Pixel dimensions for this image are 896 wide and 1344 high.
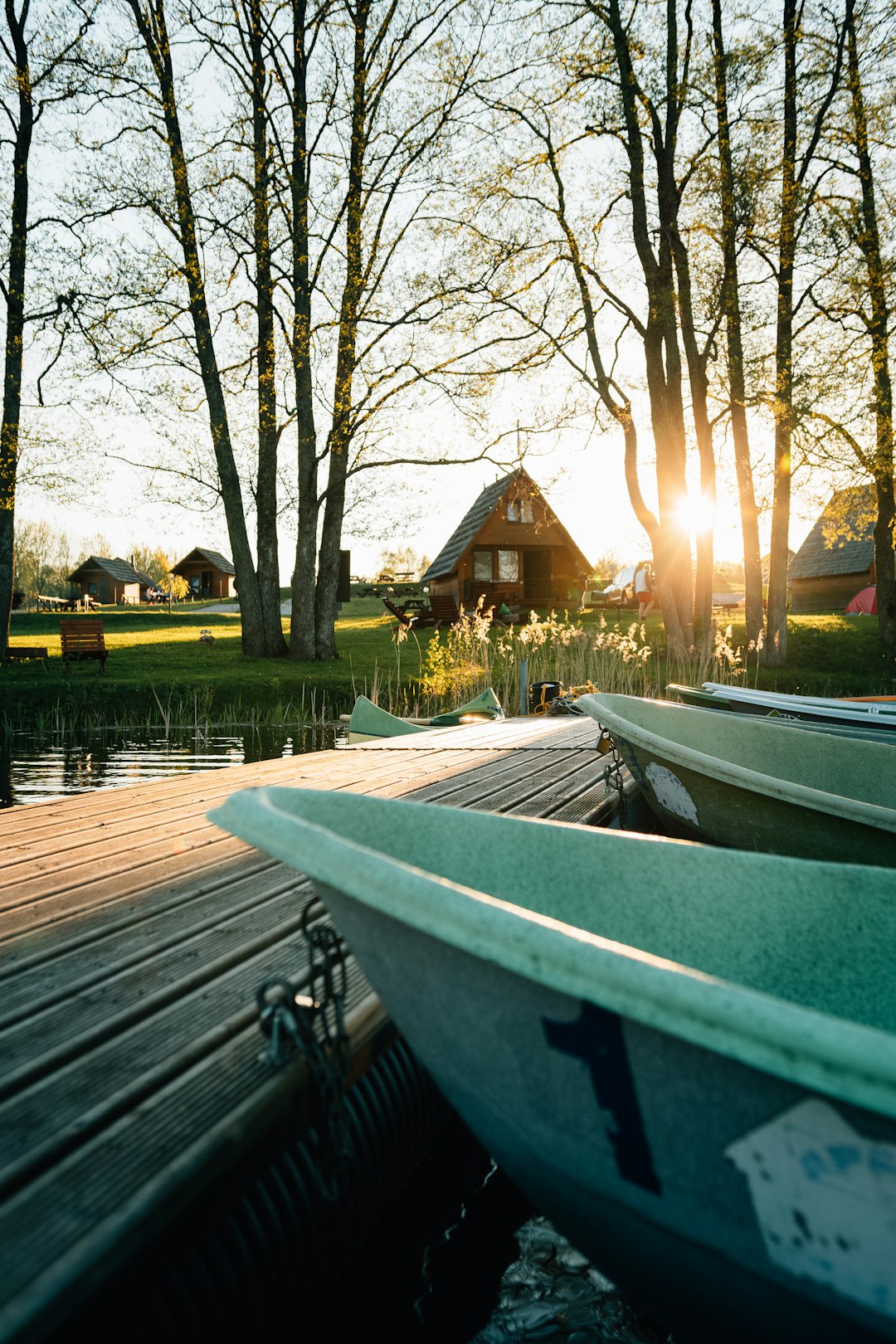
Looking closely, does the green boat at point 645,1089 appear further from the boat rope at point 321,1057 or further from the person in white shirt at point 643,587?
the person in white shirt at point 643,587

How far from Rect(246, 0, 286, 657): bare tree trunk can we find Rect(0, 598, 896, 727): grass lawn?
4.24 feet

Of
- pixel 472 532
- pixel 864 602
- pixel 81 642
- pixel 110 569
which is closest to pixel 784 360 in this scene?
pixel 81 642

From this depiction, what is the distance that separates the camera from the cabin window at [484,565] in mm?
28438

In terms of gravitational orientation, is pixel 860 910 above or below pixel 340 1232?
above

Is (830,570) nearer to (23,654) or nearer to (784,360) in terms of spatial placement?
(784,360)

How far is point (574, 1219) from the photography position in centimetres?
142

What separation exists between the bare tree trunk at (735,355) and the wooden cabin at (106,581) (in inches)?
1772

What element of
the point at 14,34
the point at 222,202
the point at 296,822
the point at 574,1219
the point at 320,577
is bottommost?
the point at 574,1219

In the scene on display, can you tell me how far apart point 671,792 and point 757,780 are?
0.67 meters

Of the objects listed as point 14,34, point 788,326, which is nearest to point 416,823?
point 788,326

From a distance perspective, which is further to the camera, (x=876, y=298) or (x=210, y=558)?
(x=210, y=558)

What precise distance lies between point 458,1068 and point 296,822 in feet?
1.57

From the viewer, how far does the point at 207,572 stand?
180ft

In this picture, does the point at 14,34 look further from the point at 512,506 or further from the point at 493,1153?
the point at 493,1153
